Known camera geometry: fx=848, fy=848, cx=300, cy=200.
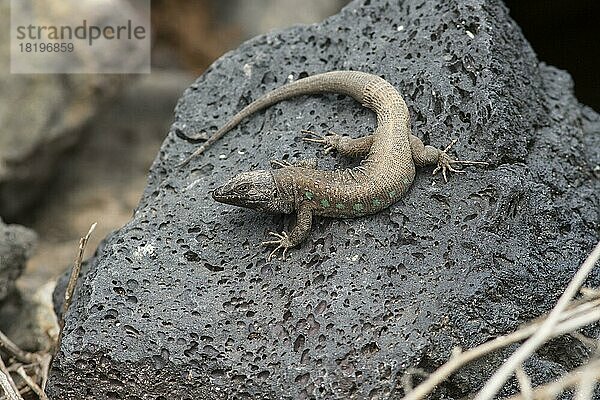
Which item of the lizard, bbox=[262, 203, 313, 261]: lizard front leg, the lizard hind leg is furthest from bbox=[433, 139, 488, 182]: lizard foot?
bbox=[262, 203, 313, 261]: lizard front leg

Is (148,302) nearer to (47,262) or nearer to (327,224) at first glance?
(327,224)

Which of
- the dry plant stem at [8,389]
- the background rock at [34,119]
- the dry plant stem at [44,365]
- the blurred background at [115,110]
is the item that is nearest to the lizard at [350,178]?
the dry plant stem at [8,389]

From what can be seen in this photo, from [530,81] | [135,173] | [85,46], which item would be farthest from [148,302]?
[135,173]

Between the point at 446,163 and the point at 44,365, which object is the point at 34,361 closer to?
the point at 44,365

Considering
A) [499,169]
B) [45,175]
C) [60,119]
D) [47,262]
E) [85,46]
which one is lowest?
[47,262]

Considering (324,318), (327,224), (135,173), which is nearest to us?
(324,318)

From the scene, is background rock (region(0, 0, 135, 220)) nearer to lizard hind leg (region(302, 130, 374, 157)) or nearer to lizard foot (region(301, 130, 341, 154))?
lizard foot (region(301, 130, 341, 154))

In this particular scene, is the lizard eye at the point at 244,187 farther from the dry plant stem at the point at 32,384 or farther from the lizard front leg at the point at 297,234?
the dry plant stem at the point at 32,384
